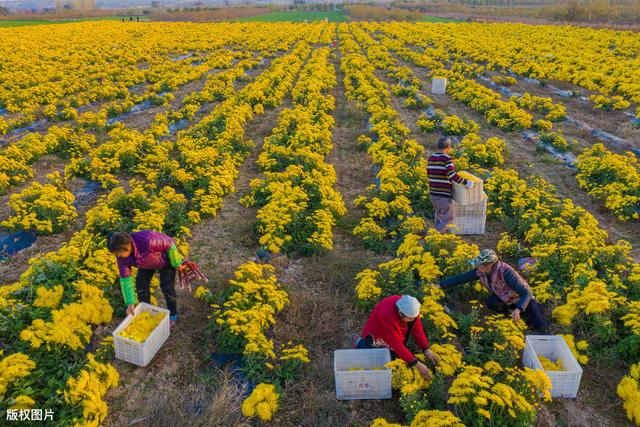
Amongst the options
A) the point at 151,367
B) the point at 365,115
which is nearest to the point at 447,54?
the point at 365,115

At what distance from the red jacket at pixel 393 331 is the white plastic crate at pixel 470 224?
341 centimetres

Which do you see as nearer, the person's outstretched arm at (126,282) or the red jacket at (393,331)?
the red jacket at (393,331)

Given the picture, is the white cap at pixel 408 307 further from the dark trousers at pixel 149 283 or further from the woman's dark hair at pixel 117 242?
the woman's dark hair at pixel 117 242

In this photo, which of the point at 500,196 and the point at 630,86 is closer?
the point at 500,196

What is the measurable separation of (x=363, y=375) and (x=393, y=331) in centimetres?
55

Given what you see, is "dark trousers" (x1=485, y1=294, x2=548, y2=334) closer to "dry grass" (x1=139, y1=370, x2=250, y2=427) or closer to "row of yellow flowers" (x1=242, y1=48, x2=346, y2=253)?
"row of yellow flowers" (x1=242, y1=48, x2=346, y2=253)

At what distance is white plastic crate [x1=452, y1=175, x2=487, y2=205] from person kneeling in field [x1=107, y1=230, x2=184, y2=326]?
4.50 m

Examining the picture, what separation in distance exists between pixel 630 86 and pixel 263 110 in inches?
531

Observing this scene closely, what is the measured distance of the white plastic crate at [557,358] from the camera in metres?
4.40

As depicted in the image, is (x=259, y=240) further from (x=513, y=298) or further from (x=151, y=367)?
(x=513, y=298)

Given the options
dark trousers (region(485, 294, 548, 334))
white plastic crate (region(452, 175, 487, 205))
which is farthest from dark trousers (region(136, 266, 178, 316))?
white plastic crate (region(452, 175, 487, 205))

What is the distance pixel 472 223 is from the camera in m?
7.55

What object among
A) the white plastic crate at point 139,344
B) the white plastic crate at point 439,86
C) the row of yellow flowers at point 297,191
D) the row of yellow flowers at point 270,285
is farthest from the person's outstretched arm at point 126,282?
the white plastic crate at point 439,86

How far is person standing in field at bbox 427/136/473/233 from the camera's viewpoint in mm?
6746
